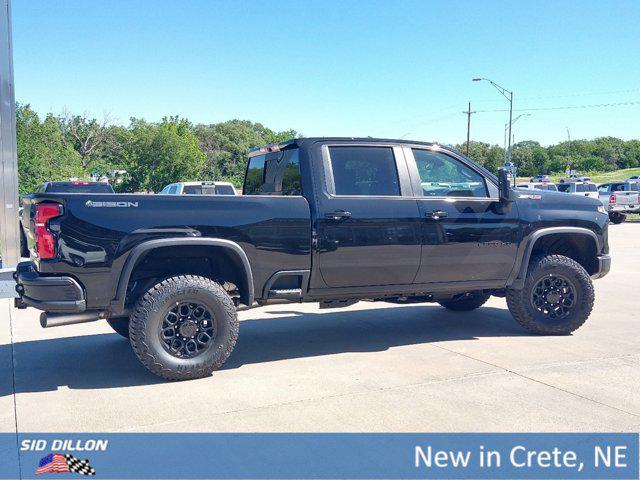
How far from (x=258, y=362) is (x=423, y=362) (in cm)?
150

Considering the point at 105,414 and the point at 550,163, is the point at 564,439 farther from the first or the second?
the point at 550,163

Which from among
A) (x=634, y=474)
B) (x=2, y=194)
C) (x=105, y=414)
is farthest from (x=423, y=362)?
(x=2, y=194)

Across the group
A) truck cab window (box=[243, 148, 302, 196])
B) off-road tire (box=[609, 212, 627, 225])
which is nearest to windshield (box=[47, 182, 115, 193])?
truck cab window (box=[243, 148, 302, 196])

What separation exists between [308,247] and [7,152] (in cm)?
814

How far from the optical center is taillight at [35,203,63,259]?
465 cm

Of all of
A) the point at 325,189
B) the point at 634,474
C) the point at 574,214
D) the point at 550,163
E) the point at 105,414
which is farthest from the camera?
the point at 550,163

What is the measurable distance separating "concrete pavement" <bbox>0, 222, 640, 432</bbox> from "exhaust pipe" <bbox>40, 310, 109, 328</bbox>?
22.0 inches

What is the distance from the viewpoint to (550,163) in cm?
9962

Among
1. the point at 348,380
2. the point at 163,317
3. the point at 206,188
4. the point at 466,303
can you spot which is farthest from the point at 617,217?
the point at 163,317

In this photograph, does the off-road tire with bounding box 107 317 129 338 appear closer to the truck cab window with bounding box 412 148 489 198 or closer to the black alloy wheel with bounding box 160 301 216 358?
the black alloy wheel with bounding box 160 301 216 358

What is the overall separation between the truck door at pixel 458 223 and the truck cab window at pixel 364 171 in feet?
0.77

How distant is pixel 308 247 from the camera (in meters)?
5.38

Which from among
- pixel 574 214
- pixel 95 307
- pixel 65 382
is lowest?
pixel 65 382

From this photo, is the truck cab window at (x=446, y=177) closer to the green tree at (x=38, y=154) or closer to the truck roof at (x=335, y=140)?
the truck roof at (x=335, y=140)
